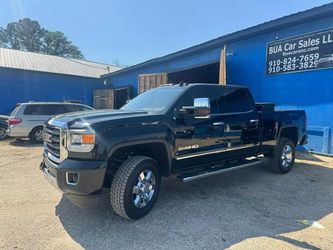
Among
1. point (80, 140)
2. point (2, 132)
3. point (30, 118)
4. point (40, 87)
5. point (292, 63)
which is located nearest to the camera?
point (80, 140)

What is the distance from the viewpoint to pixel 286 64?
9.12 metres

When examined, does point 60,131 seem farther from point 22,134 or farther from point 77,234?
point 22,134

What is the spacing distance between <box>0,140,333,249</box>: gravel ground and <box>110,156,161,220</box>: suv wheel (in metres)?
0.19

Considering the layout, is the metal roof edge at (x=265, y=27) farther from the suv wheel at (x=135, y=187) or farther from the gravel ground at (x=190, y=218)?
the suv wheel at (x=135, y=187)

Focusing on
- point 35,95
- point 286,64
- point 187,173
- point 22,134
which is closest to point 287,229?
point 187,173

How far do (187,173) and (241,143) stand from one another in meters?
1.54

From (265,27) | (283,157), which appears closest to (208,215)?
(283,157)

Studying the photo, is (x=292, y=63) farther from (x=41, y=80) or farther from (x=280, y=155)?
(x=41, y=80)

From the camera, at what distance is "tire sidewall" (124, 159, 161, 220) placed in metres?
3.68

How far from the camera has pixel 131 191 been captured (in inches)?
146

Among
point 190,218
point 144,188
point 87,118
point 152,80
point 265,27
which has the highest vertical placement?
point 265,27

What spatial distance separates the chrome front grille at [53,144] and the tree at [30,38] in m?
58.2

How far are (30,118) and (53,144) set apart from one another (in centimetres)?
824

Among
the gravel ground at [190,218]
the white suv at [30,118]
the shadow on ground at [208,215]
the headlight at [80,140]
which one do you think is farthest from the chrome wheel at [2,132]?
the headlight at [80,140]
